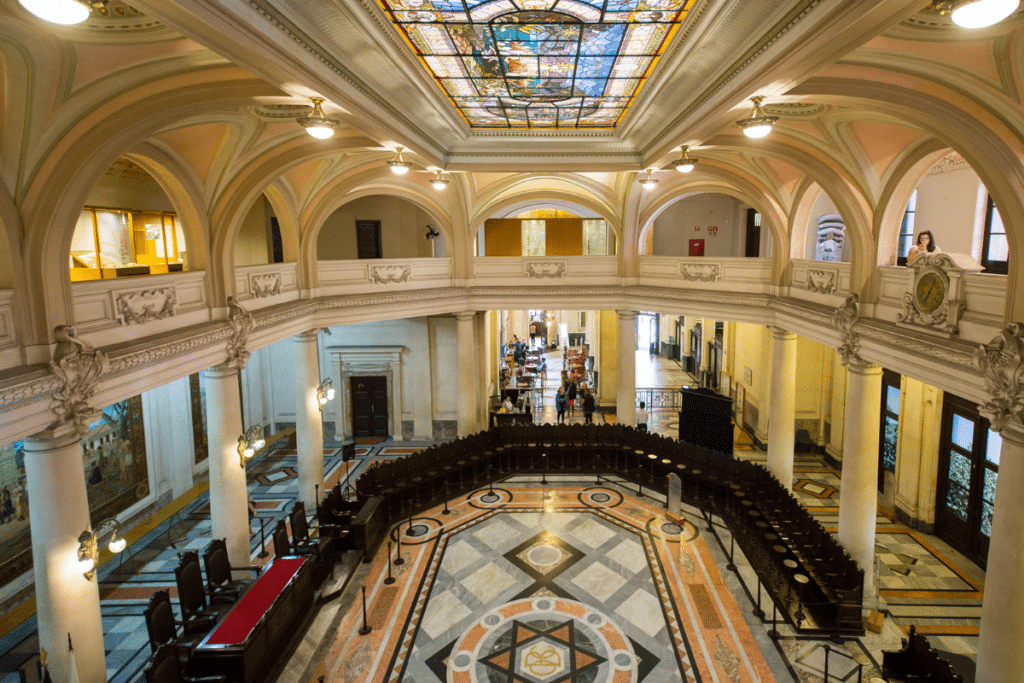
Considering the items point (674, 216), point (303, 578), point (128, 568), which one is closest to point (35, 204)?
point (303, 578)

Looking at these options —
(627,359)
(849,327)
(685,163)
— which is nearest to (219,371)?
(685,163)

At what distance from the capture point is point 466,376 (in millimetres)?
14555

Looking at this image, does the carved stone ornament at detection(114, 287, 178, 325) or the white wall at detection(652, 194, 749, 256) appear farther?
the white wall at detection(652, 194, 749, 256)

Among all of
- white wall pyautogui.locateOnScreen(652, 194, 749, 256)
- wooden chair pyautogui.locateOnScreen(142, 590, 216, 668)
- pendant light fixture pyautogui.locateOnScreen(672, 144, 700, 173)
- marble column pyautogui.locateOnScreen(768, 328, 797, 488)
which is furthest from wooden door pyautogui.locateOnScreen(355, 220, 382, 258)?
wooden chair pyautogui.locateOnScreen(142, 590, 216, 668)

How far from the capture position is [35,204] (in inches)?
214

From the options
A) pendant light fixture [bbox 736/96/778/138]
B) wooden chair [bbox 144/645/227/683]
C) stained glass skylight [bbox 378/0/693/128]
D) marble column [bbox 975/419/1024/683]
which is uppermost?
stained glass skylight [bbox 378/0/693/128]

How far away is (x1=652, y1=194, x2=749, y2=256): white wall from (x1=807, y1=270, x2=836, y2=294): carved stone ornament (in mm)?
6992

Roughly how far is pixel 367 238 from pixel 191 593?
33.2 feet

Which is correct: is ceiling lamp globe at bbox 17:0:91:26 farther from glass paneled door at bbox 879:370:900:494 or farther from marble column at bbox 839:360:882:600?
glass paneled door at bbox 879:370:900:494

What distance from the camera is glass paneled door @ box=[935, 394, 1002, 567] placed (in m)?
9.56

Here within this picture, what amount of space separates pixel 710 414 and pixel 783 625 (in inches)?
253

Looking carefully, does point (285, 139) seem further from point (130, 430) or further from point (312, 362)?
point (130, 430)

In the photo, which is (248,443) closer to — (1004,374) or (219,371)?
(219,371)

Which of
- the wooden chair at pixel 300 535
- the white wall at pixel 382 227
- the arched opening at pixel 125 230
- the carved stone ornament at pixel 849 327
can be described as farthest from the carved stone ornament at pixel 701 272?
the arched opening at pixel 125 230
